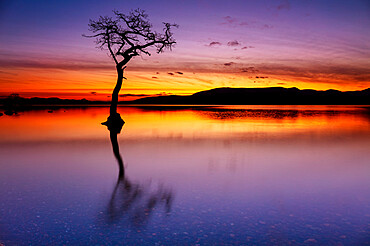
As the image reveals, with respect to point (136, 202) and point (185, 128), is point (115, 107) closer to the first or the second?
point (185, 128)

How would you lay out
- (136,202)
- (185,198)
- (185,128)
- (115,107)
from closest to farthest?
(136,202), (185,198), (185,128), (115,107)

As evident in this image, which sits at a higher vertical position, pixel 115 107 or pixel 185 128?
pixel 115 107

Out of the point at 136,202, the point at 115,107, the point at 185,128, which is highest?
the point at 115,107

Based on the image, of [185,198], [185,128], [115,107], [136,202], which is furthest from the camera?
[115,107]

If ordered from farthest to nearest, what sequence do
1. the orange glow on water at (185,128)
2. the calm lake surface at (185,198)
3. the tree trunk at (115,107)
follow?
the tree trunk at (115,107), the orange glow on water at (185,128), the calm lake surface at (185,198)

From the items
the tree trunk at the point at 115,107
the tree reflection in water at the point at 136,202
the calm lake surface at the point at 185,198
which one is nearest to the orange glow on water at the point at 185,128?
the tree trunk at the point at 115,107

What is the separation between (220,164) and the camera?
40.5ft

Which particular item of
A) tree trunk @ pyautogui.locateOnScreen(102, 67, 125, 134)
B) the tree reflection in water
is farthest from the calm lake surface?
tree trunk @ pyautogui.locateOnScreen(102, 67, 125, 134)

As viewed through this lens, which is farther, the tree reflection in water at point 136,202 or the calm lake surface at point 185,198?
the tree reflection in water at point 136,202

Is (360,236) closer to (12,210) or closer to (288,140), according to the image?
(12,210)

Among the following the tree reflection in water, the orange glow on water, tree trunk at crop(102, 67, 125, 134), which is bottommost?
the tree reflection in water

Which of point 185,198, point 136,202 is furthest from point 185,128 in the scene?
point 136,202

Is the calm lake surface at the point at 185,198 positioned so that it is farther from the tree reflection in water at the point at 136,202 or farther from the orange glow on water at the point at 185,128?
the orange glow on water at the point at 185,128

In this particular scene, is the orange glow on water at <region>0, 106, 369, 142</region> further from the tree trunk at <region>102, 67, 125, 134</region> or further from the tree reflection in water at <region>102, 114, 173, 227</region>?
the tree reflection in water at <region>102, 114, 173, 227</region>
